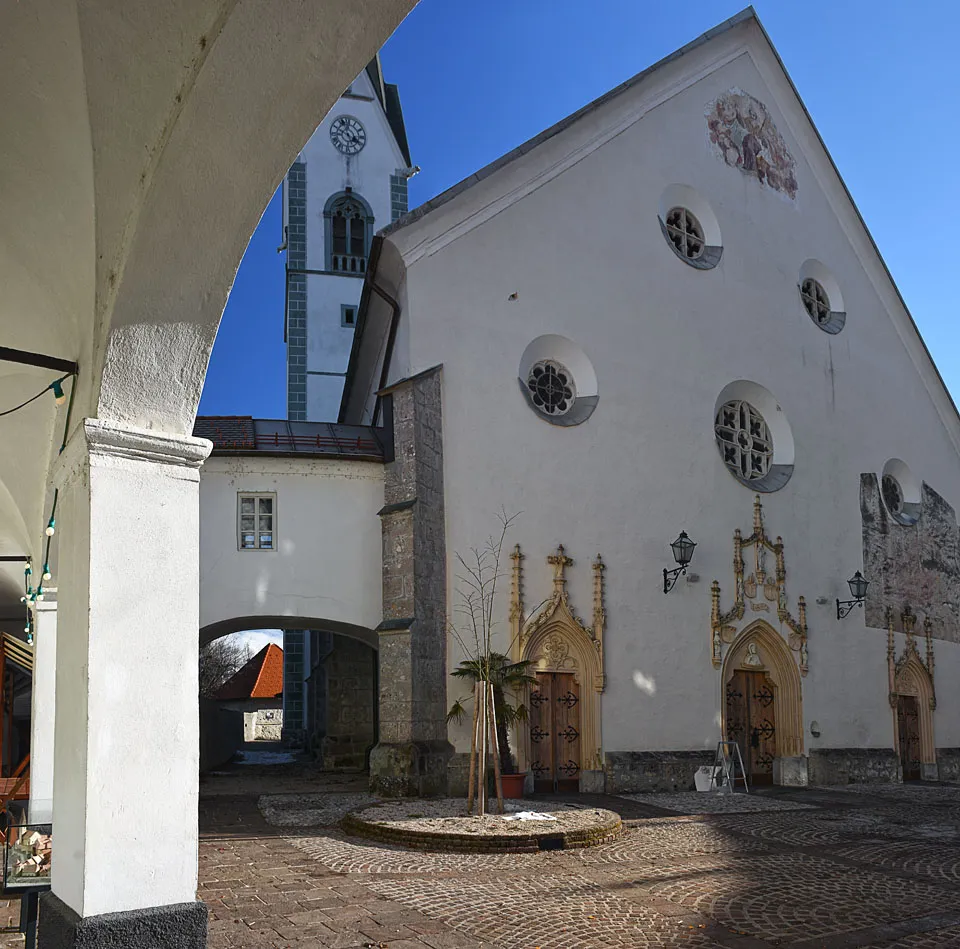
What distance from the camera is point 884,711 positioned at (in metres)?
20.0

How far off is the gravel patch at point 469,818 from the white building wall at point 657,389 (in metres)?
2.29

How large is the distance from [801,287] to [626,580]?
26.7ft

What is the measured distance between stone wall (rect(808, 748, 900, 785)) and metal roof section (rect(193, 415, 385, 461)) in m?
9.60

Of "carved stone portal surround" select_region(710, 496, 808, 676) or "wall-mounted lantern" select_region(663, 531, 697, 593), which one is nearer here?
"wall-mounted lantern" select_region(663, 531, 697, 593)

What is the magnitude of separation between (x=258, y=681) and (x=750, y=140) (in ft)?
83.3

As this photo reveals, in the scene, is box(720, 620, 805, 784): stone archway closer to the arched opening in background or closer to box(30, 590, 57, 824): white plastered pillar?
the arched opening in background

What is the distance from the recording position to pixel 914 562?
21703mm

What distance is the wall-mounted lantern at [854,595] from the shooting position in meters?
19.6

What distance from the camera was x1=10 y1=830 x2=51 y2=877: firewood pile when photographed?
5.64 metres

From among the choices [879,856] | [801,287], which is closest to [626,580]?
[879,856]

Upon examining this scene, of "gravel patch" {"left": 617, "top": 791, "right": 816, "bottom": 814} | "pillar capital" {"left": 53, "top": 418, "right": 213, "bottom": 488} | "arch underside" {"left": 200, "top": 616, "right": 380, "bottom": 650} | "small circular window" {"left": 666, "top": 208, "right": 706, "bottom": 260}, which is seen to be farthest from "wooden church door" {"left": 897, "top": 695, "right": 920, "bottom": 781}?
"pillar capital" {"left": 53, "top": 418, "right": 213, "bottom": 488}

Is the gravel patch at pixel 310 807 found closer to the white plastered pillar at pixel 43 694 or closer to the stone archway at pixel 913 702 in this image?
the white plastered pillar at pixel 43 694

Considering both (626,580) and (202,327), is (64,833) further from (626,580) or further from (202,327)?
(626,580)

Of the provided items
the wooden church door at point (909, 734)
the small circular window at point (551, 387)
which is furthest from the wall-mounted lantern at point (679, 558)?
the wooden church door at point (909, 734)
